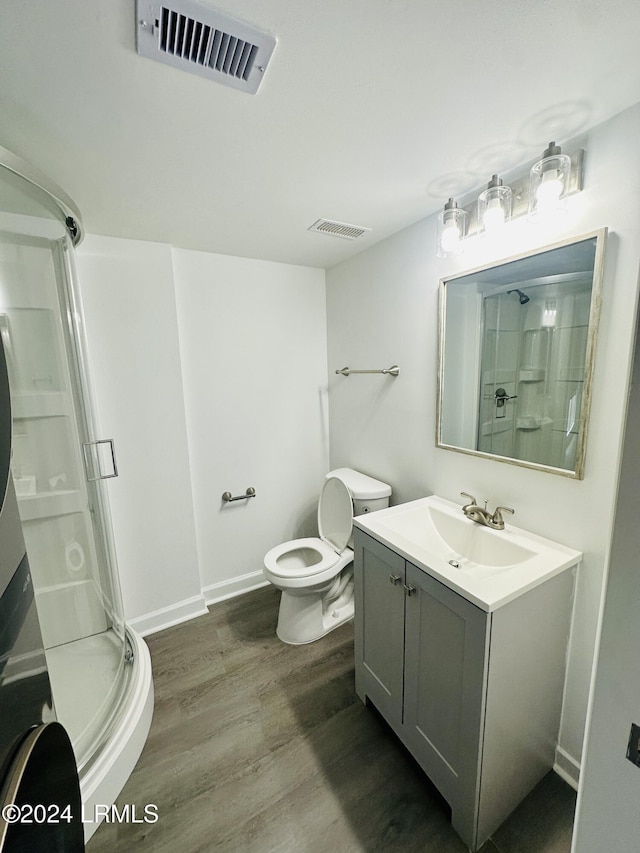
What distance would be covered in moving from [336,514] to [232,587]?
3.17 ft

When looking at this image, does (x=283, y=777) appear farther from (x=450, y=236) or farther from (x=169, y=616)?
(x=450, y=236)

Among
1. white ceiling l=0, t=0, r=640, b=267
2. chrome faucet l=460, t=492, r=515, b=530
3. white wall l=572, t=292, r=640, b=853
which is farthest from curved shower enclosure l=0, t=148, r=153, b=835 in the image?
chrome faucet l=460, t=492, r=515, b=530

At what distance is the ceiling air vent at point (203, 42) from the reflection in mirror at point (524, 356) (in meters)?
1.06

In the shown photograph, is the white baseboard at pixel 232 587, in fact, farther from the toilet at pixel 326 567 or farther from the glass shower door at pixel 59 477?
the glass shower door at pixel 59 477

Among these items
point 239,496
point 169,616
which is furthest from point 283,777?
point 239,496

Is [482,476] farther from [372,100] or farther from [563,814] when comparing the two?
[372,100]

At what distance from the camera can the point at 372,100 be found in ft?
3.15

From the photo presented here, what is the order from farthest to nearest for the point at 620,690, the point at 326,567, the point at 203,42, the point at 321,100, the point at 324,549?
1. the point at 324,549
2. the point at 326,567
3. the point at 321,100
4. the point at 203,42
5. the point at 620,690

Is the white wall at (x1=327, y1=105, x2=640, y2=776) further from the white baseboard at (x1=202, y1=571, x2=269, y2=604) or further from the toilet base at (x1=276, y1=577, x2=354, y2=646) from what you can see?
the white baseboard at (x1=202, y1=571, x2=269, y2=604)

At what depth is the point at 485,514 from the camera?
1.41 meters

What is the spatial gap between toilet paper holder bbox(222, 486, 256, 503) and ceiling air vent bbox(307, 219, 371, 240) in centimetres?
166

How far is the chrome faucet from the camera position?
138cm

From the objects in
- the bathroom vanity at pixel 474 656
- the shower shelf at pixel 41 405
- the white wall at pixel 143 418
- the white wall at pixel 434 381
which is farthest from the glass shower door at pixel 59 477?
the white wall at pixel 434 381

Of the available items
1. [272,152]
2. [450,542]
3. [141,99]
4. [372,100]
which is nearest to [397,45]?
[372,100]
